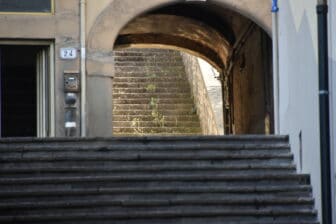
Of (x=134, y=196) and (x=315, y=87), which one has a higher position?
(x=315, y=87)

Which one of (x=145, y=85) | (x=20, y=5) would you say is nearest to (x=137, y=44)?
(x=145, y=85)

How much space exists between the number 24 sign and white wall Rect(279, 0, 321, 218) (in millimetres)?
4566

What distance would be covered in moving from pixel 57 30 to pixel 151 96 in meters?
7.16

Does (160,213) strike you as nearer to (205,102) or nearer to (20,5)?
(20,5)

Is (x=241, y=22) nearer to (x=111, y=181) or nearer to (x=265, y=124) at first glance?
(x=265, y=124)

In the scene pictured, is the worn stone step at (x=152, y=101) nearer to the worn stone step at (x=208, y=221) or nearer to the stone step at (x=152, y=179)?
the stone step at (x=152, y=179)

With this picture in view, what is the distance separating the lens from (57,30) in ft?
53.0

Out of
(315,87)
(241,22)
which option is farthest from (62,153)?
(241,22)

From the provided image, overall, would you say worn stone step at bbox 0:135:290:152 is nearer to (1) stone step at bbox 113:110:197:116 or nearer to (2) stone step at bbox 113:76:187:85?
(1) stone step at bbox 113:110:197:116

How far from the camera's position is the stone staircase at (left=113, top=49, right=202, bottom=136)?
22078mm

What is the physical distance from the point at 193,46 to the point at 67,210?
13.0 metres

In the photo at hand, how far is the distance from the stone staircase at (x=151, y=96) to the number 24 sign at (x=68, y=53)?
219 inches

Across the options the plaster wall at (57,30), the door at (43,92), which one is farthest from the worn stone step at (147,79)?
the plaster wall at (57,30)

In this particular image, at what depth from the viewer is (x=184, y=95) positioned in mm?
23500
